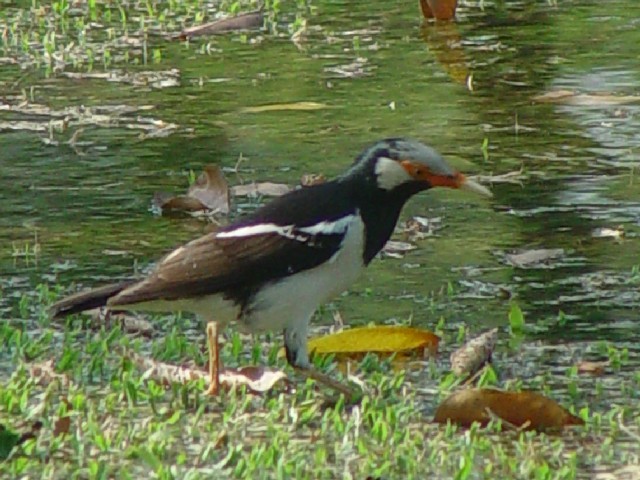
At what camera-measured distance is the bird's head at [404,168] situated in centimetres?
582

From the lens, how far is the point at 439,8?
11352mm

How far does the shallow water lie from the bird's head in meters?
0.71

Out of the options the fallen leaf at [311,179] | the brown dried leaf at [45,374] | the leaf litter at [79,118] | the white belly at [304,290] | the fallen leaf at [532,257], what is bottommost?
the leaf litter at [79,118]

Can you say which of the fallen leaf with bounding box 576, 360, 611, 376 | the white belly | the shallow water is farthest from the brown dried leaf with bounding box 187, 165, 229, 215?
the fallen leaf with bounding box 576, 360, 611, 376

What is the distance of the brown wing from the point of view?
18.6ft

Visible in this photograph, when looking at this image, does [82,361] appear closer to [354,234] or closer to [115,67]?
[354,234]

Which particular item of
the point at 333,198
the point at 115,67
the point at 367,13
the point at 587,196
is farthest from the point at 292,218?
the point at 367,13

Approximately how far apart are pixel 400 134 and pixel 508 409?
3634 millimetres

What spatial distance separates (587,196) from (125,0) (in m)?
5.22

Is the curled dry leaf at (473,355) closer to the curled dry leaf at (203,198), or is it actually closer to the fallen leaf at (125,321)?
the fallen leaf at (125,321)

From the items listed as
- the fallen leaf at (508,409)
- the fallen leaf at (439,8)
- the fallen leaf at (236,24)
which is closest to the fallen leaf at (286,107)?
the fallen leaf at (236,24)

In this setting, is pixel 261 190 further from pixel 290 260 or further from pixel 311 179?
pixel 290 260

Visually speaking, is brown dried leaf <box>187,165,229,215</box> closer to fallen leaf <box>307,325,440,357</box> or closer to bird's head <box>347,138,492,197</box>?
fallen leaf <box>307,325,440,357</box>

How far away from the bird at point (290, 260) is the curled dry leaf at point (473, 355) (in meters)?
0.41
